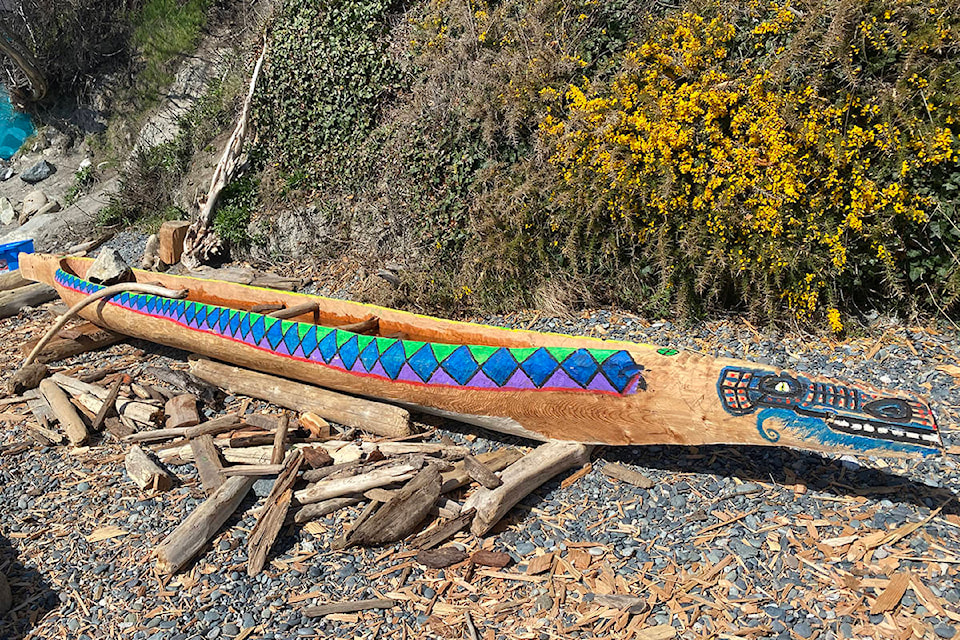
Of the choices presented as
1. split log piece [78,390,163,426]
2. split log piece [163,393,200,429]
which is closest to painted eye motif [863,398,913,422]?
split log piece [163,393,200,429]

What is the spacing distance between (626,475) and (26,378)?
461cm

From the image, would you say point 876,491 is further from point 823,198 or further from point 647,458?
point 823,198

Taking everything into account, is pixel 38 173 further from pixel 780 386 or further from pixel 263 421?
pixel 780 386

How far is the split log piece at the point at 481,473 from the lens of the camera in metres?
3.40

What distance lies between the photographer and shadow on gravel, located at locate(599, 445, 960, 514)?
3.11 meters

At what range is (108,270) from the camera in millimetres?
5961

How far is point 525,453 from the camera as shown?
382 centimetres

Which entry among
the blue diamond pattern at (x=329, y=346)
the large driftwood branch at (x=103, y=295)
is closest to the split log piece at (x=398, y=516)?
the blue diamond pattern at (x=329, y=346)

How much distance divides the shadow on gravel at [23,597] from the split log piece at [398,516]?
1.40 m

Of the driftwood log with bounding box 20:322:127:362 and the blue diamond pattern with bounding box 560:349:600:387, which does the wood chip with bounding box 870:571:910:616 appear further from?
the driftwood log with bounding box 20:322:127:362

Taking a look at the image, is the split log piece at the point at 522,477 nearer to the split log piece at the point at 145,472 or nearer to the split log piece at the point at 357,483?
the split log piece at the point at 357,483

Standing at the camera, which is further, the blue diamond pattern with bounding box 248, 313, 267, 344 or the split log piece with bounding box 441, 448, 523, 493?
the blue diamond pattern with bounding box 248, 313, 267, 344

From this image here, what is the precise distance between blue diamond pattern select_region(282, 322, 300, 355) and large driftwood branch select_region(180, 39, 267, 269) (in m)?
3.75

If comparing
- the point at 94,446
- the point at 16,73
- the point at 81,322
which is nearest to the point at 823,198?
the point at 94,446
